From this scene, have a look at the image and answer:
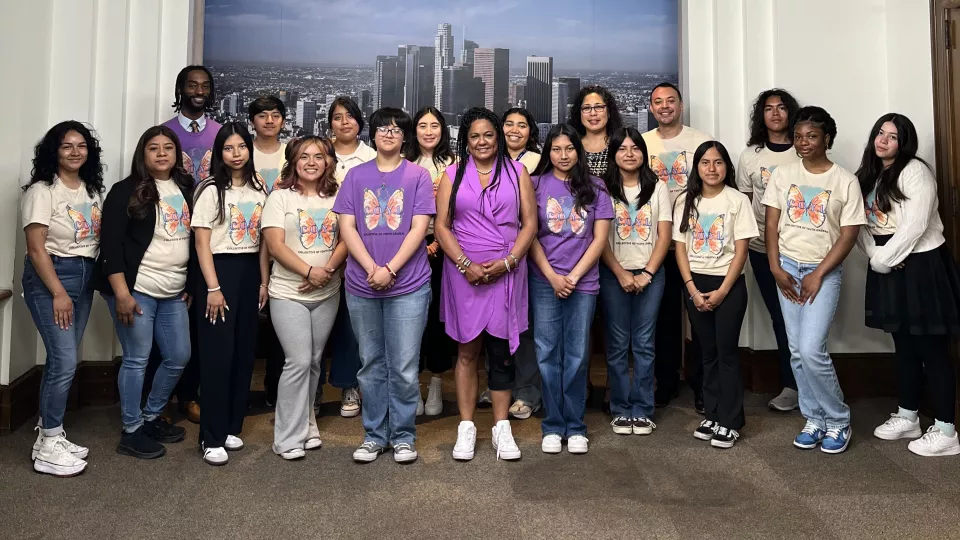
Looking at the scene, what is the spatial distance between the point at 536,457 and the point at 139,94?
296 centimetres

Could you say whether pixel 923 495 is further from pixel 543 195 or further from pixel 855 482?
pixel 543 195

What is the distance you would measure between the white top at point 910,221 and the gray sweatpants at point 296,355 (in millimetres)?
2378

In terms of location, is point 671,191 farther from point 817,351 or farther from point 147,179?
point 147,179

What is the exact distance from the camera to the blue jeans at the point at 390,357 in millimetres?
2805

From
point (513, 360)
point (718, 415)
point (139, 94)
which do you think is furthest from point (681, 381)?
point (139, 94)

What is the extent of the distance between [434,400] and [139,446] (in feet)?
4.45

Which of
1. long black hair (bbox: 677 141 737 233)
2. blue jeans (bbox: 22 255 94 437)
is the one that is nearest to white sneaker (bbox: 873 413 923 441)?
long black hair (bbox: 677 141 737 233)

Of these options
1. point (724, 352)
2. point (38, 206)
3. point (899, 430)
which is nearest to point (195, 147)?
point (38, 206)

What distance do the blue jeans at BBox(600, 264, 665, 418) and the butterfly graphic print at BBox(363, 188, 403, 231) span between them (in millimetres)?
1011

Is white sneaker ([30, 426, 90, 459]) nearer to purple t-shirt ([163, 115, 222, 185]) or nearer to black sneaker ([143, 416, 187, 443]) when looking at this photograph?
black sneaker ([143, 416, 187, 443])

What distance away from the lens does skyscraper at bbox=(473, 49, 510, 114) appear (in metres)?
4.93

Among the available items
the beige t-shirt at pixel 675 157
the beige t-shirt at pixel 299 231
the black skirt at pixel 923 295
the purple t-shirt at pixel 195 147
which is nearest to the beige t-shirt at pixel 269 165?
the purple t-shirt at pixel 195 147

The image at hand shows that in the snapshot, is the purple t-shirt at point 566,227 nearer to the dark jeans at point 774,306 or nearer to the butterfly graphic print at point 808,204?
the butterfly graphic print at point 808,204

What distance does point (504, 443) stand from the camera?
287 centimetres
